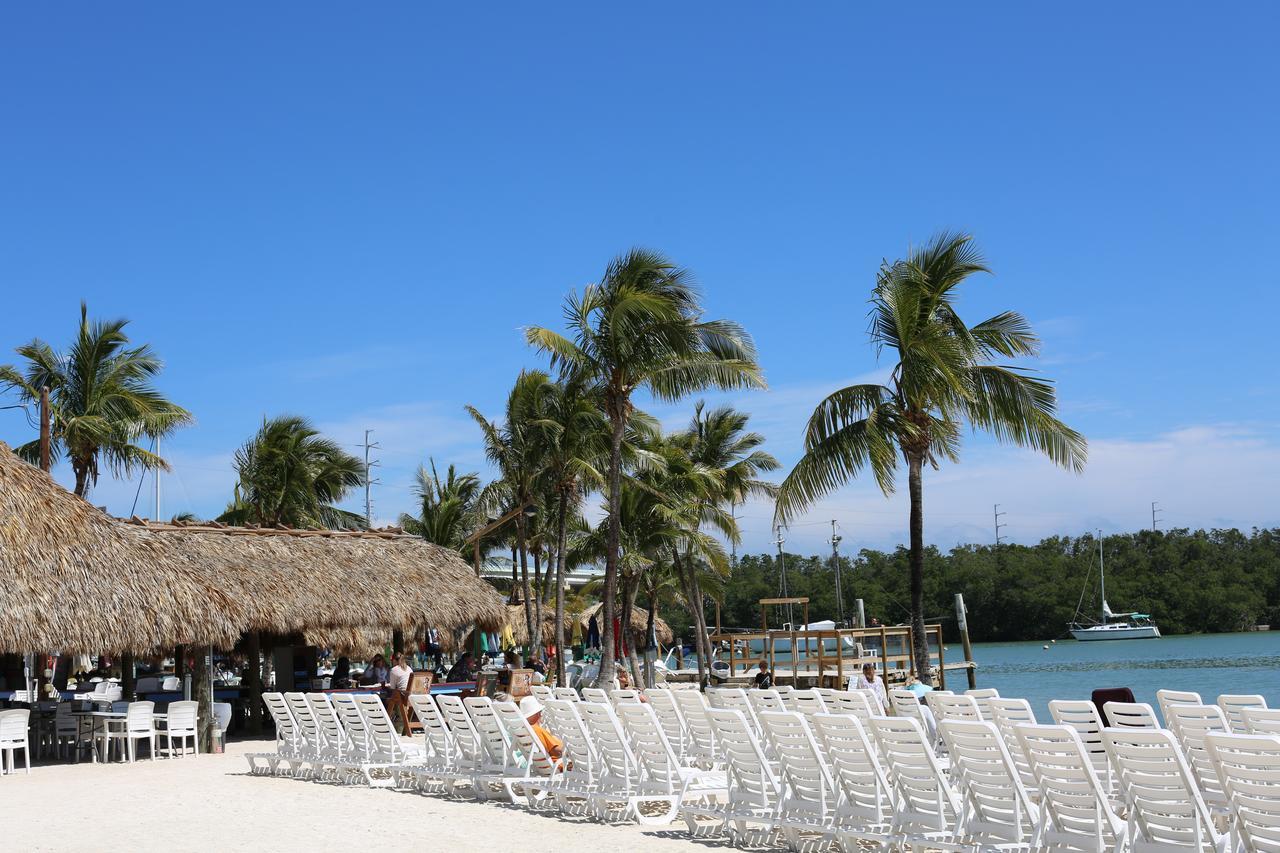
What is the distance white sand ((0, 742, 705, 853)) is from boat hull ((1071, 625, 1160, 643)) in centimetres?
6486

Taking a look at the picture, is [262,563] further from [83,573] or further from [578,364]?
[578,364]

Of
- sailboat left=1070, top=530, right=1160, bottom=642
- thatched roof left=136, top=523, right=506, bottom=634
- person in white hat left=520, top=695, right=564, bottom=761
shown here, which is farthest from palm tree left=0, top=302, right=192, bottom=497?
sailboat left=1070, top=530, right=1160, bottom=642

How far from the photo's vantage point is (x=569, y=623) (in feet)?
162

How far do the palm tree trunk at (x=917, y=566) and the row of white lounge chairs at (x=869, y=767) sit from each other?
5.71 metres

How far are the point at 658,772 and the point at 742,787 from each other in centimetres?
111

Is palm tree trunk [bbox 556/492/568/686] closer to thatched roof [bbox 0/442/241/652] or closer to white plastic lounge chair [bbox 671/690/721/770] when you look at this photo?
thatched roof [bbox 0/442/241/652]

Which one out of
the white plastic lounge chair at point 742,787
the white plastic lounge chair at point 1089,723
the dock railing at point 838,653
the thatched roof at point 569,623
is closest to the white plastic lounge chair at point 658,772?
the white plastic lounge chair at point 742,787

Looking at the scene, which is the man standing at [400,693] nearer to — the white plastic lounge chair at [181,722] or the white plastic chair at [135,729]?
the white plastic lounge chair at [181,722]

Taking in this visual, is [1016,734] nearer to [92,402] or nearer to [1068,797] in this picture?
[1068,797]

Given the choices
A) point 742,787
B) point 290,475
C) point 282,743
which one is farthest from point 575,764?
point 290,475

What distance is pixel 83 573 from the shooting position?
1666 centimetres

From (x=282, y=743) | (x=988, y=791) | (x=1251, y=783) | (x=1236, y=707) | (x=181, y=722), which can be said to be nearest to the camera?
(x=1251, y=783)

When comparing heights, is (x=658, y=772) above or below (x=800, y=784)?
below

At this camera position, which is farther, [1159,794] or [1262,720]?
[1262,720]
